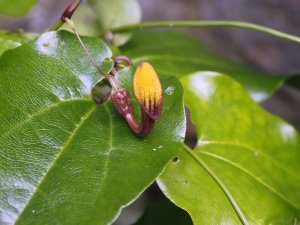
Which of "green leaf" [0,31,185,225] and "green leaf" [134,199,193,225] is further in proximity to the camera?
"green leaf" [134,199,193,225]

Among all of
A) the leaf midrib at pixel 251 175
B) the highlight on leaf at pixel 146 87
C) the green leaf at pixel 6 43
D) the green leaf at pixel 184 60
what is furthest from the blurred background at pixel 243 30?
the highlight on leaf at pixel 146 87

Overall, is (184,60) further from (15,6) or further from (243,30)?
(243,30)

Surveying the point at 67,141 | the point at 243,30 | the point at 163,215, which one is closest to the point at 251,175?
the point at 163,215

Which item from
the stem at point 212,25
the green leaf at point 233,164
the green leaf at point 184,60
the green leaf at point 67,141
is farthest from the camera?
the green leaf at point 184,60

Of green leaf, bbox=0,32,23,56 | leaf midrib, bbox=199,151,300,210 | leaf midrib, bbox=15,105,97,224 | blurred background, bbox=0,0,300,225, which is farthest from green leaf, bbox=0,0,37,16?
blurred background, bbox=0,0,300,225

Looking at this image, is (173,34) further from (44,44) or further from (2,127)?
(2,127)

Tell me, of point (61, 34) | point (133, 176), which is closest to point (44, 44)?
point (61, 34)

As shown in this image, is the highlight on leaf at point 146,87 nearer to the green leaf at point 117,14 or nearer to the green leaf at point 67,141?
the green leaf at point 67,141

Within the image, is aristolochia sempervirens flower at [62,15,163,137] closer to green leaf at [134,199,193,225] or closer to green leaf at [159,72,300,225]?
green leaf at [159,72,300,225]
